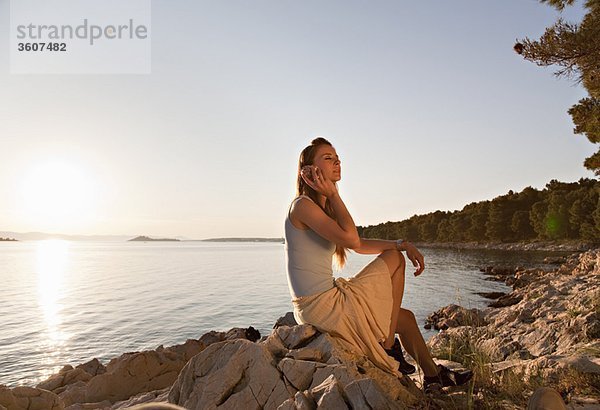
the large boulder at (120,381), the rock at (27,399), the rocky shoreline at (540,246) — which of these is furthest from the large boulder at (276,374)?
the rocky shoreline at (540,246)

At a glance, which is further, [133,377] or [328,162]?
[133,377]

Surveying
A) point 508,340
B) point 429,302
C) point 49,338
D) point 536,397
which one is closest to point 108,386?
point 536,397

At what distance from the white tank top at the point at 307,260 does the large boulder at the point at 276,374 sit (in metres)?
0.41

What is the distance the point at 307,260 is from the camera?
412cm

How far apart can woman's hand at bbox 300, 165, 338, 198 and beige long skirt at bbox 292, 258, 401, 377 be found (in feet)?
2.75

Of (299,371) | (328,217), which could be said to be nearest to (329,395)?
(299,371)

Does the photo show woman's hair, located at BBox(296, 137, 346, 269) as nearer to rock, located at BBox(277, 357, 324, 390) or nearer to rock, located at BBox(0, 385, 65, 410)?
rock, located at BBox(277, 357, 324, 390)

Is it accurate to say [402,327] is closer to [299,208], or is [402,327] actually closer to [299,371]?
[299,371]

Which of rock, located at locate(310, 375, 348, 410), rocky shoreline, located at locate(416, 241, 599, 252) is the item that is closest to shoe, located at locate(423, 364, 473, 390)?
rock, located at locate(310, 375, 348, 410)

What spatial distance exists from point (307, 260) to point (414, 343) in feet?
4.23

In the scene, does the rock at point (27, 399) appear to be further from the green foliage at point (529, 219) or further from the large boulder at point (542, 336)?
the green foliage at point (529, 219)

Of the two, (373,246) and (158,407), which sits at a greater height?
(373,246)

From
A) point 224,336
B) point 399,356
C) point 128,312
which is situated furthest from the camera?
point 128,312

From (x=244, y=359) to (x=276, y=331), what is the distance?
682mm
